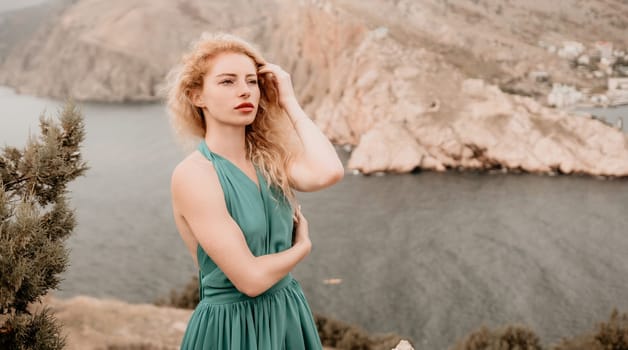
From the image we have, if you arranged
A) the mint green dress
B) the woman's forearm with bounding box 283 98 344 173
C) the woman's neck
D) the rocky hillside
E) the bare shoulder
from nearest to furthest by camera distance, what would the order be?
the bare shoulder → the mint green dress → the woman's neck → the woman's forearm with bounding box 283 98 344 173 → the rocky hillside

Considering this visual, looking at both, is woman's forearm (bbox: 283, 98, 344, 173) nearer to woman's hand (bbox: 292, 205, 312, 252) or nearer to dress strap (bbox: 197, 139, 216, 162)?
woman's hand (bbox: 292, 205, 312, 252)

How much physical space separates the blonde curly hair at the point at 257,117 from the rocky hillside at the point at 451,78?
4110 cm

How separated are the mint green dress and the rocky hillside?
4150 centimetres

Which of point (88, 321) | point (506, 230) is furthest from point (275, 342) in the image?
point (506, 230)

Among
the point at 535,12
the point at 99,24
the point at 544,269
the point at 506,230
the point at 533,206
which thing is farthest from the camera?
the point at 99,24

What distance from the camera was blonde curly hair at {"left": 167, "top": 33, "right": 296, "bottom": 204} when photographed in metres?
2.04

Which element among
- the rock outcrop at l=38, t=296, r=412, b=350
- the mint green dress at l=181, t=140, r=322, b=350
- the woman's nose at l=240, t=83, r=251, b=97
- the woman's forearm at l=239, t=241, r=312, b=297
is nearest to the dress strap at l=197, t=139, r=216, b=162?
the mint green dress at l=181, t=140, r=322, b=350

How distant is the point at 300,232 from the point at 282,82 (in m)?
0.62

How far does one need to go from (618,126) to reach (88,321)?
4885 cm

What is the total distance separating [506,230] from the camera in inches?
1283

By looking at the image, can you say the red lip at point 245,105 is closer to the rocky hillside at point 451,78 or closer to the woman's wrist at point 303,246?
the woman's wrist at point 303,246

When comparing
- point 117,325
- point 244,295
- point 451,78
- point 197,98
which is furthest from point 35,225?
point 451,78

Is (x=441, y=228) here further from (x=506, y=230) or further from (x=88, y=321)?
(x=88, y=321)

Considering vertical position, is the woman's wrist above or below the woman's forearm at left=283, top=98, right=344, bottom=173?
below
